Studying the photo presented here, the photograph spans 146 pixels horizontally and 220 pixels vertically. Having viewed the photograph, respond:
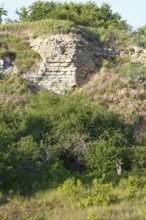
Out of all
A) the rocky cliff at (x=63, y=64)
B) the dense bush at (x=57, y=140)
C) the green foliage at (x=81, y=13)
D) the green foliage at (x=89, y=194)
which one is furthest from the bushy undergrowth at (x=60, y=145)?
the green foliage at (x=81, y=13)

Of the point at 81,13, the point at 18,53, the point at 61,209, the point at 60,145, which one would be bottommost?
the point at 61,209

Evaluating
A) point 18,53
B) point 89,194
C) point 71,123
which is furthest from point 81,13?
point 89,194

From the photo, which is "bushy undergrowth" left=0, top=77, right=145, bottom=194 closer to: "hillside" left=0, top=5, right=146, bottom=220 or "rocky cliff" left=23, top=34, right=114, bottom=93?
"hillside" left=0, top=5, right=146, bottom=220

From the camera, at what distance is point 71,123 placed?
16547 millimetres

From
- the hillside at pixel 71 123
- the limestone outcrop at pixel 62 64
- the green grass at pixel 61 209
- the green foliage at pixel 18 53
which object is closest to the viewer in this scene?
the green grass at pixel 61 209

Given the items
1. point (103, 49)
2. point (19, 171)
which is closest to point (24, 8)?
point (103, 49)

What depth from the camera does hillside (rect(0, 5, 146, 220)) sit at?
12.1 meters

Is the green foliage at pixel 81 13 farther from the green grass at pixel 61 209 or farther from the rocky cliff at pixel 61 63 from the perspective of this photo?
the green grass at pixel 61 209

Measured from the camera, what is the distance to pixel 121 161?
15.8 m

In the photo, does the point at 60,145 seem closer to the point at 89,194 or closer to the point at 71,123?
the point at 71,123

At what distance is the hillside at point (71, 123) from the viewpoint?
12117 mm

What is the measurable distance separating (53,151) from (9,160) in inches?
84.6

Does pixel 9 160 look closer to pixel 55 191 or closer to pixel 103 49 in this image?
pixel 55 191

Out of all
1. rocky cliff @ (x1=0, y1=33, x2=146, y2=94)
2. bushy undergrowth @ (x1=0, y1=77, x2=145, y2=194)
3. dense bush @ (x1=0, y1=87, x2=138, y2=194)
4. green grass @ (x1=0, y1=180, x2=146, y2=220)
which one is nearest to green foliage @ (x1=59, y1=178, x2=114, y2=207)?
green grass @ (x1=0, y1=180, x2=146, y2=220)
